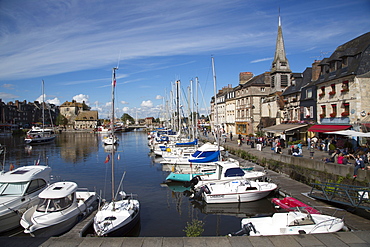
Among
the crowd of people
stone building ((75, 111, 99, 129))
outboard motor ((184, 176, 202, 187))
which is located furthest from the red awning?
stone building ((75, 111, 99, 129))

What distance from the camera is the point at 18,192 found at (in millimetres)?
14773

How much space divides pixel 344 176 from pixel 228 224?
823cm

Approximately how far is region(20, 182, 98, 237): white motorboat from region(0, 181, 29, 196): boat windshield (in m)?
1.83

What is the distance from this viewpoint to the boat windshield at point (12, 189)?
47.7 feet

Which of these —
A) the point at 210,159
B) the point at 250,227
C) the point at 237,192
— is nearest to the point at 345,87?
the point at 210,159

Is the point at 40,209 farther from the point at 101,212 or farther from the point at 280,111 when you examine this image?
the point at 280,111

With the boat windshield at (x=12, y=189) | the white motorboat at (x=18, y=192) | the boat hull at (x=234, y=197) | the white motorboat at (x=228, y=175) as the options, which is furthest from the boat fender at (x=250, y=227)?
the boat windshield at (x=12, y=189)

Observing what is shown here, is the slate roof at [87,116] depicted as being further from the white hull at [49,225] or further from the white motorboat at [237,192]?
the white hull at [49,225]

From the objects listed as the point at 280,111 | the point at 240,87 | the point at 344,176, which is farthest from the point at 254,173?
the point at 240,87

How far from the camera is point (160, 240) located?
8.53m

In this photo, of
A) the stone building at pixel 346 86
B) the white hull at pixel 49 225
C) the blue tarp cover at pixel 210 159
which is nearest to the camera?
the white hull at pixel 49 225

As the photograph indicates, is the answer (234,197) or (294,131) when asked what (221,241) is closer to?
(234,197)

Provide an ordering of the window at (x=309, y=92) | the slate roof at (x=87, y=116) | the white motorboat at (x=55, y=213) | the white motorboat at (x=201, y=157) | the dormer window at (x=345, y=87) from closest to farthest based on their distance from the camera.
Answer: the white motorboat at (x=55, y=213), the dormer window at (x=345, y=87), the white motorboat at (x=201, y=157), the window at (x=309, y=92), the slate roof at (x=87, y=116)

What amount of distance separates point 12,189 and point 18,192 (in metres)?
0.36
